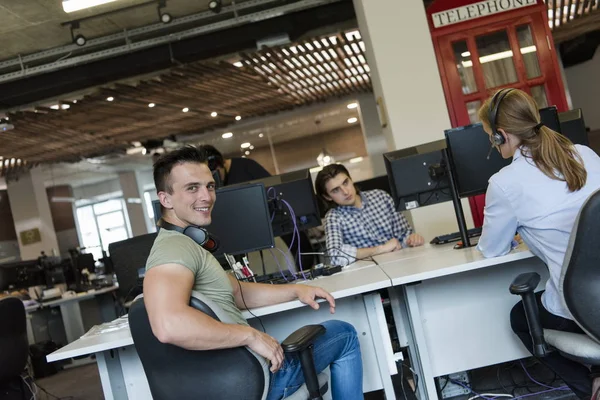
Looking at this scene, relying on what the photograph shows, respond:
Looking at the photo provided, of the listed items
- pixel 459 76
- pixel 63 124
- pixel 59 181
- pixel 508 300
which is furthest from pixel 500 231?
pixel 59 181

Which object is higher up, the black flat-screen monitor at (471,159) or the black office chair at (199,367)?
the black flat-screen monitor at (471,159)

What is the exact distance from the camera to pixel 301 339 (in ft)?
7.12

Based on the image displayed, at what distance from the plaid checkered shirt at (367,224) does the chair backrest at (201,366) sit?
210 centimetres

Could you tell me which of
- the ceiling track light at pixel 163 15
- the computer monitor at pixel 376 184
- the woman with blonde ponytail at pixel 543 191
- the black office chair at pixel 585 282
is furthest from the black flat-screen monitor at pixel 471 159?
the ceiling track light at pixel 163 15

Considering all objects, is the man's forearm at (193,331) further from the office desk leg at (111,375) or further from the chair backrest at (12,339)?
the chair backrest at (12,339)

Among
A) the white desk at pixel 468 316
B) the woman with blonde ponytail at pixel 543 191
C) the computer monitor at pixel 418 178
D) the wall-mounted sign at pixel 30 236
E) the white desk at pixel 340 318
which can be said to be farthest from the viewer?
the wall-mounted sign at pixel 30 236

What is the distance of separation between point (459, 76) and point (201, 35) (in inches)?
118

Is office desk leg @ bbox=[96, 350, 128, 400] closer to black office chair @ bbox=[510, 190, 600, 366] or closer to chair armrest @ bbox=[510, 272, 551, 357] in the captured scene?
chair armrest @ bbox=[510, 272, 551, 357]

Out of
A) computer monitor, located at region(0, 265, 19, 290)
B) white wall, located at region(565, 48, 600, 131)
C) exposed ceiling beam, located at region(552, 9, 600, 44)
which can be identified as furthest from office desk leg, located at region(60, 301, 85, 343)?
white wall, located at region(565, 48, 600, 131)

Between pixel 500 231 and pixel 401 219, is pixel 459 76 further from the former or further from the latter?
pixel 500 231

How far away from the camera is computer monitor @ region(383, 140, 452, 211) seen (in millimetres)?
3598

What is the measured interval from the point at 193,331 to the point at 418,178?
1.97 meters

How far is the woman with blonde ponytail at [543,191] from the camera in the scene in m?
2.41

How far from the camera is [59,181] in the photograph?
13906 millimetres
